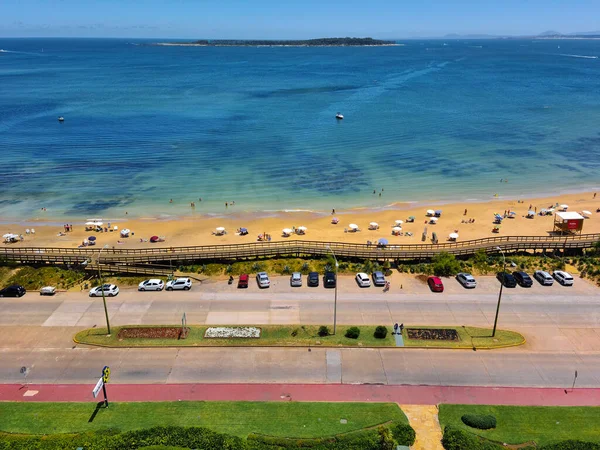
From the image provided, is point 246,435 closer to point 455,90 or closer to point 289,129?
point 289,129

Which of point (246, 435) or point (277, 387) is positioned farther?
point (277, 387)

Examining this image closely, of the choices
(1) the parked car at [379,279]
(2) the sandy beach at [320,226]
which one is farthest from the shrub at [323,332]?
(2) the sandy beach at [320,226]

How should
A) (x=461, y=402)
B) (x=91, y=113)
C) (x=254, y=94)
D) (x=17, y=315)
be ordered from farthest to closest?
(x=254, y=94) → (x=91, y=113) → (x=17, y=315) → (x=461, y=402)

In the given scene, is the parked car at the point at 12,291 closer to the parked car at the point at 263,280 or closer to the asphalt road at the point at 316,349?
the asphalt road at the point at 316,349

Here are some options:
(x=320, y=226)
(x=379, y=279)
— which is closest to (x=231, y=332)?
(x=379, y=279)

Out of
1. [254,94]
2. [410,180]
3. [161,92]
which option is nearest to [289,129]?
[410,180]

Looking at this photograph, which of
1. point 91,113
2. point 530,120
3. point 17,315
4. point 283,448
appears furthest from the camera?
point 91,113
